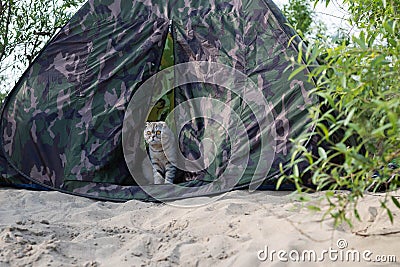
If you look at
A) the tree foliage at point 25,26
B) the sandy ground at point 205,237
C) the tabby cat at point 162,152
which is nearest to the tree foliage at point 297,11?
the tree foliage at point 25,26

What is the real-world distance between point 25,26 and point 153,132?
2421 millimetres

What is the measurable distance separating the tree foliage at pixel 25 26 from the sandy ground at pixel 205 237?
9.45ft

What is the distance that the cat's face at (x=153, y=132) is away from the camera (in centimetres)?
359

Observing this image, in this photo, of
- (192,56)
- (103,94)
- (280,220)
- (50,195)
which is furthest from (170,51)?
(280,220)

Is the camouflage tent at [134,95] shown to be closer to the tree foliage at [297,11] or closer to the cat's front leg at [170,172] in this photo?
the cat's front leg at [170,172]

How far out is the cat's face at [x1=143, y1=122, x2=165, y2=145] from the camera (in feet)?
11.8

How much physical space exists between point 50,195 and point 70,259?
1260 mm

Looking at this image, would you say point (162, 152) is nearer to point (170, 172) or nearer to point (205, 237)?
point (170, 172)

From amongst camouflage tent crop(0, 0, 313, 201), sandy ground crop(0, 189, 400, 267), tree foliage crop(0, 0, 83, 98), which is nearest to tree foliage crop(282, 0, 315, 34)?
tree foliage crop(0, 0, 83, 98)

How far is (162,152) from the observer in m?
3.67

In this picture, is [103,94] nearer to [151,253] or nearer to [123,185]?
[123,185]

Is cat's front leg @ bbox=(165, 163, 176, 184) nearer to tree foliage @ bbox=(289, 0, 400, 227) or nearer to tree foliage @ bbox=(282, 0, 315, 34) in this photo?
tree foliage @ bbox=(289, 0, 400, 227)

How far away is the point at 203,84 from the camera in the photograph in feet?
11.9

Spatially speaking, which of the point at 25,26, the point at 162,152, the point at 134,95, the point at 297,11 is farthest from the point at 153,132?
the point at 297,11
